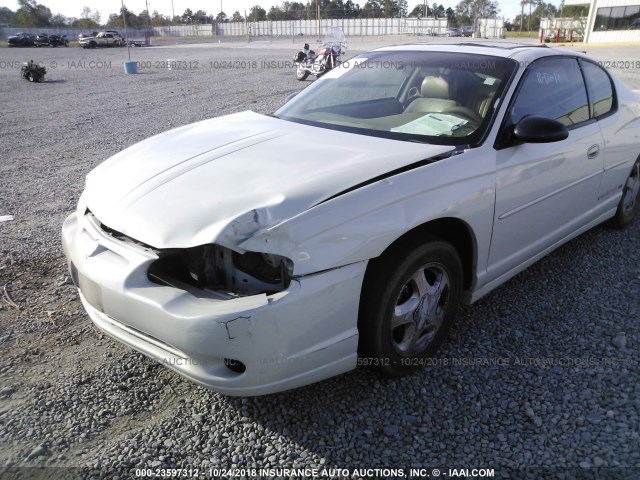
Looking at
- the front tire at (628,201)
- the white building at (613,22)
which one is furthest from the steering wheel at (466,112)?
the white building at (613,22)

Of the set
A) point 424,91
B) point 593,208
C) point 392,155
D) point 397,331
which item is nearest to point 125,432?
point 397,331

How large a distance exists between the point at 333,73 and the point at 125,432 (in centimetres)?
296

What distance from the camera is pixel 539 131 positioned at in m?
2.78

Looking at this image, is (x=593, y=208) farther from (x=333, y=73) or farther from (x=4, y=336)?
(x=4, y=336)

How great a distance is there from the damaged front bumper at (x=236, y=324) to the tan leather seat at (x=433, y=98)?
1.53 metres

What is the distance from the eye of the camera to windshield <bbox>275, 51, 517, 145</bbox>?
3.01 metres

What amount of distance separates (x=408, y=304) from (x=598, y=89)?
2620 mm

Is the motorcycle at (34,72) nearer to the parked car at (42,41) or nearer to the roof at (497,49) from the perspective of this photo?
the roof at (497,49)

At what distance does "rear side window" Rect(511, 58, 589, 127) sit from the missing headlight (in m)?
1.77

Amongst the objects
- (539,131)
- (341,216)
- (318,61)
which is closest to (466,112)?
(539,131)

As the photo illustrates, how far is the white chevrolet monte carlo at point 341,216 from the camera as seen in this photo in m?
2.07

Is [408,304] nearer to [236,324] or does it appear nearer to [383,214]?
[383,214]

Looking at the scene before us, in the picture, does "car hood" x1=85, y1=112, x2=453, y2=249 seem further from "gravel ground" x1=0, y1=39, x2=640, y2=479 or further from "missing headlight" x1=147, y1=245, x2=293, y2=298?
"gravel ground" x1=0, y1=39, x2=640, y2=479

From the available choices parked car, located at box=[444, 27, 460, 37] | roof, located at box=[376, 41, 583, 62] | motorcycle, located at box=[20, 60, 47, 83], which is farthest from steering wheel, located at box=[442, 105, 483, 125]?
parked car, located at box=[444, 27, 460, 37]
